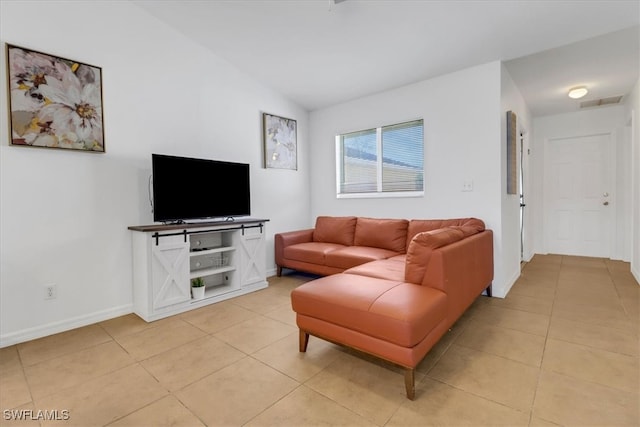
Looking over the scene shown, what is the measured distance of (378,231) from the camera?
3791 mm

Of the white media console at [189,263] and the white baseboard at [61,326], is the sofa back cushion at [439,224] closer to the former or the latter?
the white media console at [189,263]

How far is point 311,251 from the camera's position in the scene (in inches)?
149

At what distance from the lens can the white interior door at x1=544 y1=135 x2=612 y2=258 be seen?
16.4 ft

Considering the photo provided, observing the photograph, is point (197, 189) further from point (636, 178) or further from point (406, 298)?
point (636, 178)

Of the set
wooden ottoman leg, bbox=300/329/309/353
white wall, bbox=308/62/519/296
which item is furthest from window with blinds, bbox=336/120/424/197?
wooden ottoman leg, bbox=300/329/309/353

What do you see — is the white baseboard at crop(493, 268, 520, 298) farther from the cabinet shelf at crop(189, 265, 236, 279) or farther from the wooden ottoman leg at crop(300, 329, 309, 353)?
the cabinet shelf at crop(189, 265, 236, 279)

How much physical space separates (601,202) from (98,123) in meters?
7.12

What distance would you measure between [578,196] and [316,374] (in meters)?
5.77

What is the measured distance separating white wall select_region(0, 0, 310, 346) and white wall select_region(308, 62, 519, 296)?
6.86ft

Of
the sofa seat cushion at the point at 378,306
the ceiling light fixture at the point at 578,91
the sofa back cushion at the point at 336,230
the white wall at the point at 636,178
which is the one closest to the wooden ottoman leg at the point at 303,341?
the sofa seat cushion at the point at 378,306

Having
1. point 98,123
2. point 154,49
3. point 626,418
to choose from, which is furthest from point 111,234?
point 626,418

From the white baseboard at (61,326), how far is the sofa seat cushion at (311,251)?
1867 mm

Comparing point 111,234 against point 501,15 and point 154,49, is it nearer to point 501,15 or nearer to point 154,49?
point 154,49

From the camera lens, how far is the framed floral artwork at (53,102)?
92.3 inches
